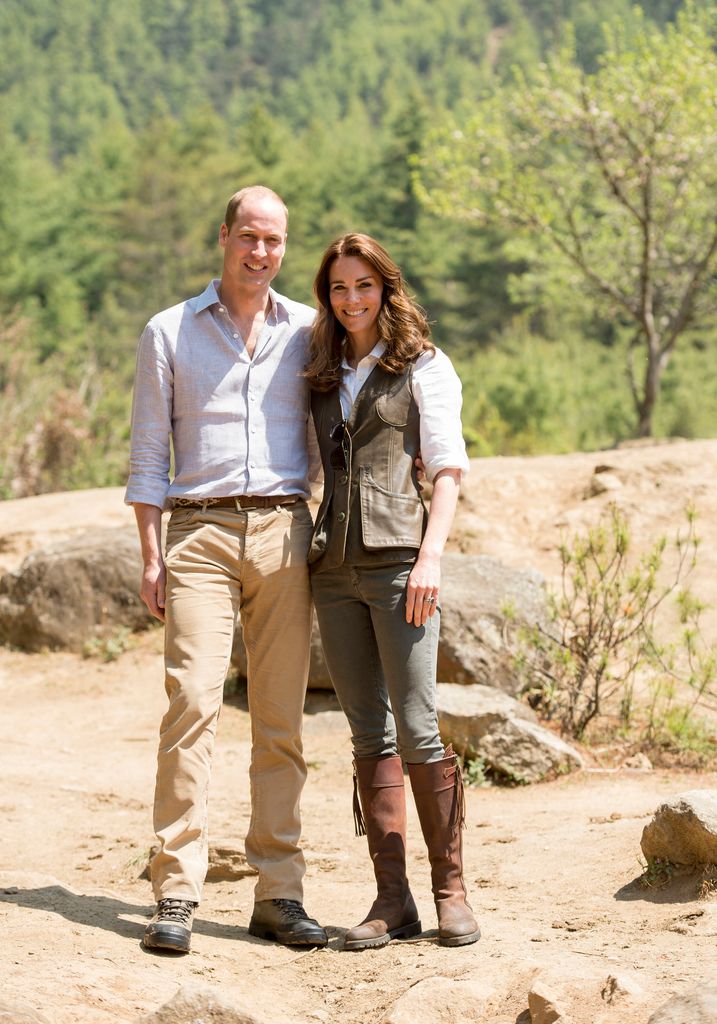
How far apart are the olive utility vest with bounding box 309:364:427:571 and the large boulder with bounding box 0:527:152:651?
5.34 metres

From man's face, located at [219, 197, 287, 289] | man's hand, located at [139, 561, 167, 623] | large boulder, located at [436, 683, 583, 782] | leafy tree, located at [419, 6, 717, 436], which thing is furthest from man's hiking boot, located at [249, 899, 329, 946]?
leafy tree, located at [419, 6, 717, 436]

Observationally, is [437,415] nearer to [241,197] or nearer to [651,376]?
[241,197]

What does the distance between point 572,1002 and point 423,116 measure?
1693 inches

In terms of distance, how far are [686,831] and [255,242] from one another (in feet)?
7.02

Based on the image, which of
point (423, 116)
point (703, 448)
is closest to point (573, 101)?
point (703, 448)

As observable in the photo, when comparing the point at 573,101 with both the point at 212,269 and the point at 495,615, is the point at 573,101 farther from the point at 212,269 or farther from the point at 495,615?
the point at 212,269

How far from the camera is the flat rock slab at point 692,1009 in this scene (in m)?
2.61

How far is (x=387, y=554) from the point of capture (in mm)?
3561

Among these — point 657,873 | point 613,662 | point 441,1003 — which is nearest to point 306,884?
point 657,873

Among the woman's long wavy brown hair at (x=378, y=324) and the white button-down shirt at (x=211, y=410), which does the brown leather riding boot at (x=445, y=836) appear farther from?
the woman's long wavy brown hair at (x=378, y=324)

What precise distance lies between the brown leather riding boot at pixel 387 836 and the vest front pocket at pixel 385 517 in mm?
619

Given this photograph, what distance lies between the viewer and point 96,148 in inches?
2327

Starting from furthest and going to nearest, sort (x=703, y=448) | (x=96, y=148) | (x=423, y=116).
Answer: (x=96, y=148)
(x=423, y=116)
(x=703, y=448)

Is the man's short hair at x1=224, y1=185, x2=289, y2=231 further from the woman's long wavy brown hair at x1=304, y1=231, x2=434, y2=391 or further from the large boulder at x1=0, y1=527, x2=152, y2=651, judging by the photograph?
the large boulder at x1=0, y1=527, x2=152, y2=651
